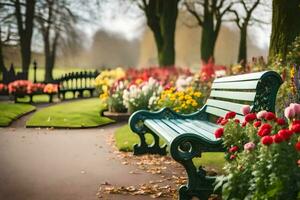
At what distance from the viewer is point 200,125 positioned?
6457mm

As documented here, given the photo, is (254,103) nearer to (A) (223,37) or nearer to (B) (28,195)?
(B) (28,195)

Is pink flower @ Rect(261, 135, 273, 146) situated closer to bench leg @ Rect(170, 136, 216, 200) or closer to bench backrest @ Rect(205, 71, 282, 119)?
bench leg @ Rect(170, 136, 216, 200)

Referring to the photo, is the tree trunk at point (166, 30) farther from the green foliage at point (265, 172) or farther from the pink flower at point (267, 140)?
the pink flower at point (267, 140)

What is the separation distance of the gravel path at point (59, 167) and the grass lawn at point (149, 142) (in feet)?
0.90

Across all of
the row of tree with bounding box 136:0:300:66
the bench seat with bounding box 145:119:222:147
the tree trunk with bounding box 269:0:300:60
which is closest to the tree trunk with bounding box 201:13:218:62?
the row of tree with bounding box 136:0:300:66

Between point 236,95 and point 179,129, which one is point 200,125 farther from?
point 236,95

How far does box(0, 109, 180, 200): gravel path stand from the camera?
5172mm

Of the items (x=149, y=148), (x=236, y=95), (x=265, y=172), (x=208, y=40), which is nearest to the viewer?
(x=265, y=172)

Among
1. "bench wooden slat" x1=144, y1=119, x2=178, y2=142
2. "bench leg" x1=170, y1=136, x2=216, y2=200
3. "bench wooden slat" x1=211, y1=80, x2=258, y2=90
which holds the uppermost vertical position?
"bench wooden slat" x1=211, y1=80, x2=258, y2=90

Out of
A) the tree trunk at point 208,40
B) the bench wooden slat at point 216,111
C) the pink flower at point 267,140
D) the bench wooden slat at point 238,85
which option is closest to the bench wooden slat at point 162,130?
the bench wooden slat at point 216,111

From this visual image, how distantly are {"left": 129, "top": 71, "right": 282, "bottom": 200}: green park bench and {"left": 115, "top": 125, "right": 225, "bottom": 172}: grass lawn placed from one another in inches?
24.3

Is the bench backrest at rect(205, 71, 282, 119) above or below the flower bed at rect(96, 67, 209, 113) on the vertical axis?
above

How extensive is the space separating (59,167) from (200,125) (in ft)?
7.05

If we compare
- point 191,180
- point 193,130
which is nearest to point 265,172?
point 191,180
